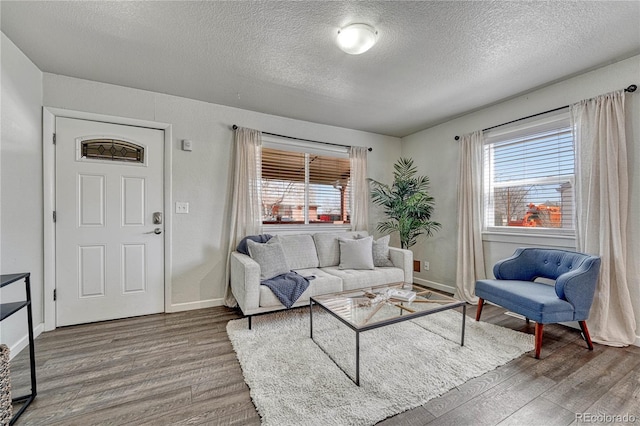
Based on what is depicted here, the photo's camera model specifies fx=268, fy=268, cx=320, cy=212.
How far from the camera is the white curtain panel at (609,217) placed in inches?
89.9

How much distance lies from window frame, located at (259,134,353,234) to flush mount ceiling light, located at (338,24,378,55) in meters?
1.83

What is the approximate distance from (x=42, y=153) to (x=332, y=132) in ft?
10.7

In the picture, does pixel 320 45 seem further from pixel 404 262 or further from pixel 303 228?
pixel 404 262

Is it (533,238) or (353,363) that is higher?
(533,238)

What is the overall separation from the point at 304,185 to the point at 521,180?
8.78 feet

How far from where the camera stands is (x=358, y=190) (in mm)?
4148

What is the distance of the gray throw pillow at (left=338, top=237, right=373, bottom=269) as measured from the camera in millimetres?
3301

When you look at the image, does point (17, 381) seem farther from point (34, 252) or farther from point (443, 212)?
point (443, 212)

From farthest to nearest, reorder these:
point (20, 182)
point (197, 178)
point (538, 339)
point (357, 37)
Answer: point (197, 178) → point (20, 182) → point (538, 339) → point (357, 37)

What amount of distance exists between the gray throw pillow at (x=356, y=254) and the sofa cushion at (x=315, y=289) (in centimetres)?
41

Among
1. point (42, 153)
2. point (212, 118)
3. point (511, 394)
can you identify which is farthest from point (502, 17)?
point (42, 153)

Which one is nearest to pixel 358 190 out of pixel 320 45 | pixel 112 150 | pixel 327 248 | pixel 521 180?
pixel 327 248

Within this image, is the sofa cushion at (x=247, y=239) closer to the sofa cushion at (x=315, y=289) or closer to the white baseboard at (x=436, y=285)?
the sofa cushion at (x=315, y=289)

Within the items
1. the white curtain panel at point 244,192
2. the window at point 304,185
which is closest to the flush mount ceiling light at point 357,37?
the white curtain panel at point 244,192
